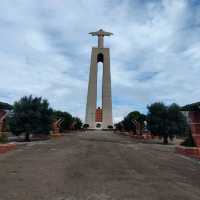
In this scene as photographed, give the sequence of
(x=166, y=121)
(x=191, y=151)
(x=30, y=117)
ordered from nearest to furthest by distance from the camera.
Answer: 1. (x=191, y=151)
2. (x=30, y=117)
3. (x=166, y=121)

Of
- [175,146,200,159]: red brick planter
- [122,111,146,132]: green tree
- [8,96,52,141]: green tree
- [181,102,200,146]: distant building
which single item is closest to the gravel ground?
[175,146,200,159]: red brick planter

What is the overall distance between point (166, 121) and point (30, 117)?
16.9m

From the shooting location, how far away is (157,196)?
7.95m

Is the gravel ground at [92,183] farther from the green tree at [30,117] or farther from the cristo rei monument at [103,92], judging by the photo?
the cristo rei monument at [103,92]

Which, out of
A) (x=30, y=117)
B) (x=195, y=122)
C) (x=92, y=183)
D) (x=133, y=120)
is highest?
(x=133, y=120)

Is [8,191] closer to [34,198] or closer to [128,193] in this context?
[34,198]

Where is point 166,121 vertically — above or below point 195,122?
above

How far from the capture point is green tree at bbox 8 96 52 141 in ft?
111

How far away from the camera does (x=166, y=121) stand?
3703 cm

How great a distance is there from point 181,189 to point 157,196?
57.5 inches

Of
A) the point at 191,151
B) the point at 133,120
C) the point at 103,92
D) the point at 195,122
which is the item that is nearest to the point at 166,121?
the point at 195,122

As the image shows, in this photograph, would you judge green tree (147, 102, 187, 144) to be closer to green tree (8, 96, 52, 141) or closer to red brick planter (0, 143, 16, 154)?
green tree (8, 96, 52, 141)

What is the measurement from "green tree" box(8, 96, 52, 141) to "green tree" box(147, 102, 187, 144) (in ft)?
44.1

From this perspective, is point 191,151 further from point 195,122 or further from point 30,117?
point 30,117
